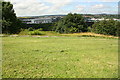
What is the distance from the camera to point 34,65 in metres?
4.58

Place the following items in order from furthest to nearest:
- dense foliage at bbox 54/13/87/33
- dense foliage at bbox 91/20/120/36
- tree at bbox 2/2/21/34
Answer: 1. dense foliage at bbox 91/20/120/36
2. dense foliage at bbox 54/13/87/33
3. tree at bbox 2/2/21/34

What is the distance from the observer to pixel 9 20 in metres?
23.7

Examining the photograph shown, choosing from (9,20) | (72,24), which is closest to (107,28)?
(72,24)

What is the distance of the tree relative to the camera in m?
22.8

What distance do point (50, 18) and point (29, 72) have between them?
4056 centimetres

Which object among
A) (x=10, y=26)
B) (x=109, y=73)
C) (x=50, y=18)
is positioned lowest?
(x=109, y=73)

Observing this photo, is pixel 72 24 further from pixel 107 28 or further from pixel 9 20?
pixel 9 20

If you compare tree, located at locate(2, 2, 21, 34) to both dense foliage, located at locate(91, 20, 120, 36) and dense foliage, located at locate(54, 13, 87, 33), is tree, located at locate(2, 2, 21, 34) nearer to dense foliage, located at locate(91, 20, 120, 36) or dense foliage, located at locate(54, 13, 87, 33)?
dense foliage, located at locate(54, 13, 87, 33)

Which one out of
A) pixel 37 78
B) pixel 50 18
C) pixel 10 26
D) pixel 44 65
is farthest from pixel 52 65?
pixel 50 18

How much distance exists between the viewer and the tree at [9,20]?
22797 millimetres

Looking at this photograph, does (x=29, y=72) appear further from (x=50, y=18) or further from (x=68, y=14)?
(x=50, y=18)

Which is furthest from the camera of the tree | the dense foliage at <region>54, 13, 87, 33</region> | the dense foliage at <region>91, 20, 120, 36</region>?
the dense foliage at <region>91, 20, 120, 36</region>

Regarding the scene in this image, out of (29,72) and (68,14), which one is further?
(68,14)

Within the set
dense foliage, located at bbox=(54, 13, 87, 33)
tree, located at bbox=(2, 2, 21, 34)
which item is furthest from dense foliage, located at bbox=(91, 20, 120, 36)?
tree, located at bbox=(2, 2, 21, 34)
